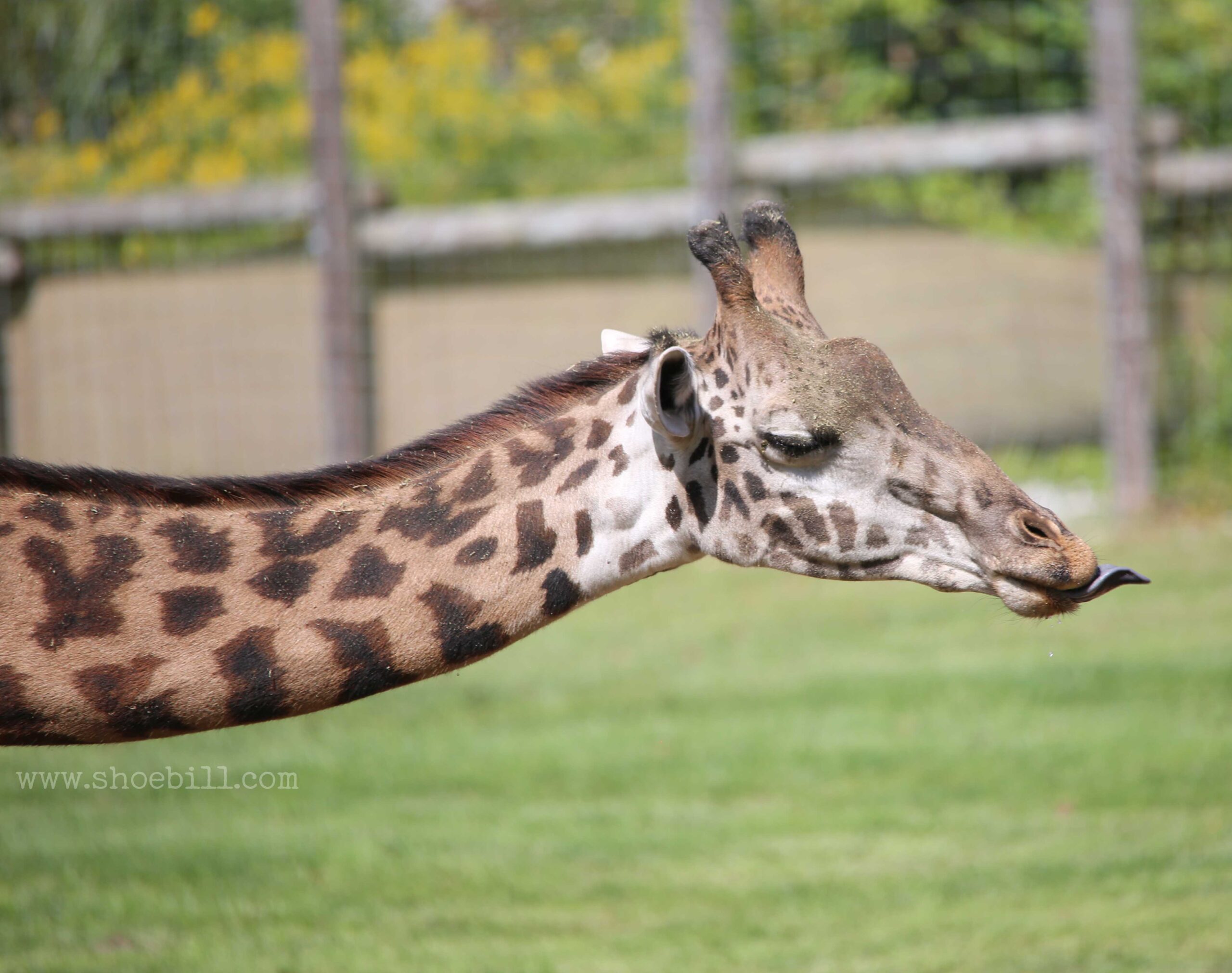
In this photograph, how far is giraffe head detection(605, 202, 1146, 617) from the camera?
289 centimetres

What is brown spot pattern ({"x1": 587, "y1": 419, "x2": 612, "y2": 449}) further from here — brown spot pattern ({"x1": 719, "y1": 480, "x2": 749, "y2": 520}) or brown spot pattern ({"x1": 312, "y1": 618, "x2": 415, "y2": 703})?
brown spot pattern ({"x1": 312, "y1": 618, "x2": 415, "y2": 703})

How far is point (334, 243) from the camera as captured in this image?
9.01 metres

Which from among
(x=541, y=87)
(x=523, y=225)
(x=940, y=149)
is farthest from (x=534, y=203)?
(x=940, y=149)

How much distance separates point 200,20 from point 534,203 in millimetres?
2725

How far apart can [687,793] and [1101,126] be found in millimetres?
5312

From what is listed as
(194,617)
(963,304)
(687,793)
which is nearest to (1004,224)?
(963,304)

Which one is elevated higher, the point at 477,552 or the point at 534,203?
the point at 534,203

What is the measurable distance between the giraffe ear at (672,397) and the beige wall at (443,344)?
654 cm

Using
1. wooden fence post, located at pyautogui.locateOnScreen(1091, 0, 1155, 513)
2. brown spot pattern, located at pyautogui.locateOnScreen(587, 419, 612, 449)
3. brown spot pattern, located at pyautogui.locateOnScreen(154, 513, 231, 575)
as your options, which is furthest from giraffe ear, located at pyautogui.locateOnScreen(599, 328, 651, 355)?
wooden fence post, located at pyautogui.locateOnScreen(1091, 0, 1155, 513)

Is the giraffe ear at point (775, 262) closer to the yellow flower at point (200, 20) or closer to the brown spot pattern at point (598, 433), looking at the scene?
the brown spot pattern at point (598, 433)

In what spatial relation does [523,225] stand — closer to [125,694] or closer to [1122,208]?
[1122,208]

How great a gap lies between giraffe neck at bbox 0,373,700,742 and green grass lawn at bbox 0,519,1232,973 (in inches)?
75.9

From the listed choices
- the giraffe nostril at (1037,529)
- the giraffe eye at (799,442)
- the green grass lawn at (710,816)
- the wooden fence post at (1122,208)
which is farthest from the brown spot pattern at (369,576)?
the wooden fence post at (1122,208)

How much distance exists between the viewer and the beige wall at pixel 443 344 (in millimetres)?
9562
